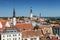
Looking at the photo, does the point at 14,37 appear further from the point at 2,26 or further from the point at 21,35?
the point at 2,26

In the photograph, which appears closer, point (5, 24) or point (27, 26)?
point (5, 24)

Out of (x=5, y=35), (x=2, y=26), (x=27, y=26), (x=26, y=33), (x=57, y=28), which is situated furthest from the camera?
(x=57, y=28)

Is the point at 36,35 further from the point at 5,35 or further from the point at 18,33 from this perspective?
the point at 5,35

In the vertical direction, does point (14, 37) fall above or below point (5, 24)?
below

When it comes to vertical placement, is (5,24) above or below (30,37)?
above

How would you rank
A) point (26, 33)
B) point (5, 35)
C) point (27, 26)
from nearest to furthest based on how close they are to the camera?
1. point (5, 35)
2. point (26, 33)
3. point (27, 26)

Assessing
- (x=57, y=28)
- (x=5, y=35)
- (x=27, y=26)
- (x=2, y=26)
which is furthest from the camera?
(x=57, y=28)

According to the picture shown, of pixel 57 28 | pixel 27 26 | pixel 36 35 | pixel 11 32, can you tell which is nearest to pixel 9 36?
pixel 11 32

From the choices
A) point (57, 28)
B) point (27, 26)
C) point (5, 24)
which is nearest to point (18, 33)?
point (5, 24)

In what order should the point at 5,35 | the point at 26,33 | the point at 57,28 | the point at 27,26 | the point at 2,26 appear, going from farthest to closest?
the point at 57,28
the point at 27,26
the point at 2,26
the point at 26,33
the point at 5,35
